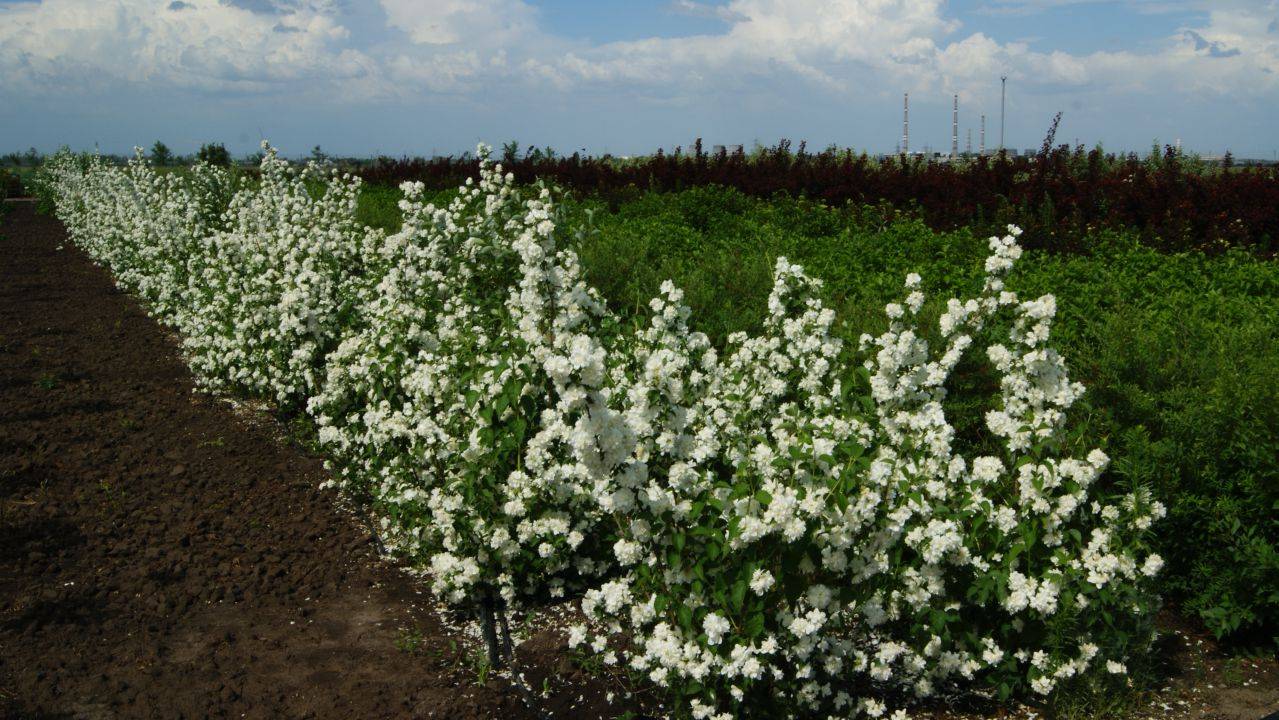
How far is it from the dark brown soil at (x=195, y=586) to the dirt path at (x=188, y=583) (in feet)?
0.04

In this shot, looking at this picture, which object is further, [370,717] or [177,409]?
[177,409]

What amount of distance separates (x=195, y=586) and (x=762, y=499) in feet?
11.4

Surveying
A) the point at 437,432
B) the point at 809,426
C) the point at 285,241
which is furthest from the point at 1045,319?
the point at 285,241

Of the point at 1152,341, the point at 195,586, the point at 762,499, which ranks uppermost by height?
the point at 1152,341

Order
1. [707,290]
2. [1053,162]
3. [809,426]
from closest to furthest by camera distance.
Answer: [809,426] → [707,290] → [1053,162]

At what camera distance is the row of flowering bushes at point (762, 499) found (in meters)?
3.35

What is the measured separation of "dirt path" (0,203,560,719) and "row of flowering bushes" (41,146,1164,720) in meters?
0.43

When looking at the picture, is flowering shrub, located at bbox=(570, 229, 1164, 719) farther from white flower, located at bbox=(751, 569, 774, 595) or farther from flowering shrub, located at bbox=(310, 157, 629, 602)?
flowering shrub, located at bbox=(310, 157, 629, 602)

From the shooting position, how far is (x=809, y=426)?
3.71m

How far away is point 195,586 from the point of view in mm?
5090

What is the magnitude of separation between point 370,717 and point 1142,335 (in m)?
4.09

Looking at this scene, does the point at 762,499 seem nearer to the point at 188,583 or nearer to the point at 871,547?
the point at 871,547

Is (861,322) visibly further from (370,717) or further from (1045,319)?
(370,717)

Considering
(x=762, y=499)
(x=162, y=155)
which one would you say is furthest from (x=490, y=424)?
(x=162, y=155)
